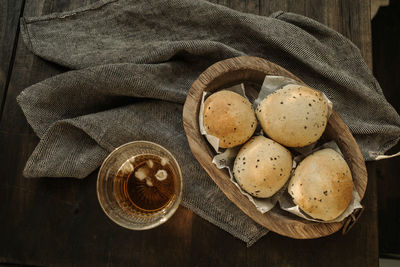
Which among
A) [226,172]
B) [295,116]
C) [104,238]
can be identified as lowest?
[104,238]

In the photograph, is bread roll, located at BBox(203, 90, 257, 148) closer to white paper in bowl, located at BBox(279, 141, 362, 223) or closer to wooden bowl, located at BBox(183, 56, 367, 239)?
wooden bowl, located at BBox(183, 56, 367, 239)

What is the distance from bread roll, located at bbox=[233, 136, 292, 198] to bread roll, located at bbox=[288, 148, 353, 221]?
0.04 meters

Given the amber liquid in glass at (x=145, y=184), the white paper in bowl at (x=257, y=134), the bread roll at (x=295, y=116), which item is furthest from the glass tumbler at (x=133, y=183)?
the bread roll at (x=295, y=116)

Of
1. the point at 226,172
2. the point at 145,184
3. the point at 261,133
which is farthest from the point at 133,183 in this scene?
the point at 261,133

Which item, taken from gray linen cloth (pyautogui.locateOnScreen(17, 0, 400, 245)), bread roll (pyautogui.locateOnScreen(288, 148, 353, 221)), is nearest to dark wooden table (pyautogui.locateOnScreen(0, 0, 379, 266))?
gray linen cloth (pyautogui.locateOnScreen(17, 0, 400, 245))

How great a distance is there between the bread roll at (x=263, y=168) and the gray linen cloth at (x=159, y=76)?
0.13 meters

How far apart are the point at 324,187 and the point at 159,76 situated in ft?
1.64

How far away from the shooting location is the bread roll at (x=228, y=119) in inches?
25.7

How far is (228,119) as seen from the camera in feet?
2.14

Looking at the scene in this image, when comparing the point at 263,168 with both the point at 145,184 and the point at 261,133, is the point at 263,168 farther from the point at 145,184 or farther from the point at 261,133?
the point at 145,184

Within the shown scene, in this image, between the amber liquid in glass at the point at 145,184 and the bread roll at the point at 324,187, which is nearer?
the bread roll at the point at 324,187

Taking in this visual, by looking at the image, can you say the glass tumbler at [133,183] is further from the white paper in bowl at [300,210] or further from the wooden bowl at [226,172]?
the white paper in bowl at [300,210]

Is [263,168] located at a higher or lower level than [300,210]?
higher

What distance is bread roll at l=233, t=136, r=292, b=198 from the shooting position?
0.64 m
